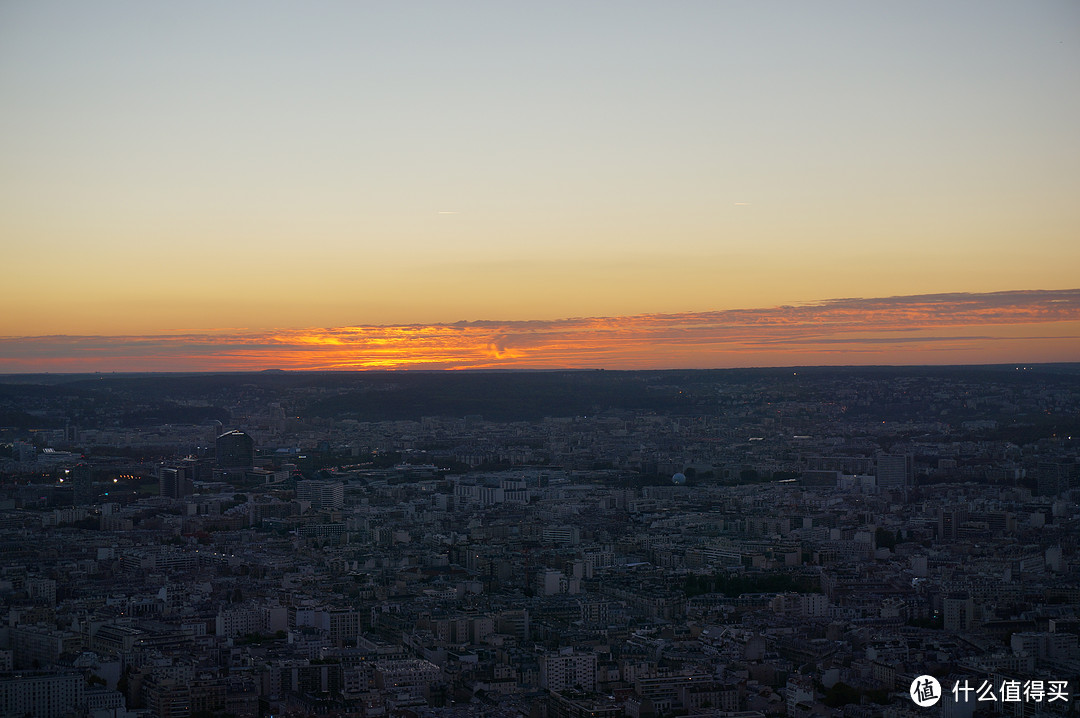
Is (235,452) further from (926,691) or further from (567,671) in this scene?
(926,691)

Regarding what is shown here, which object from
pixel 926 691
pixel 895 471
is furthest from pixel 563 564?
pixel 895 471

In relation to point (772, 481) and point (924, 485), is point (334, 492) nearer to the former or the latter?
point (772, 481)

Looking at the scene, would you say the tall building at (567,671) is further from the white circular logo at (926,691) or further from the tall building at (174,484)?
the tall building at (174,484)

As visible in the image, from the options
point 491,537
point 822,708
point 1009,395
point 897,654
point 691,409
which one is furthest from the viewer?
point 691,409

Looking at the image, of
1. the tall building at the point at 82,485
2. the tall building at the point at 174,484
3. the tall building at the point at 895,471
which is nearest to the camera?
the tall building at the point at 82,485

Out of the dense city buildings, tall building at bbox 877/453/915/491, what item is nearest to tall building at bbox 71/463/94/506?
the dense city buildings

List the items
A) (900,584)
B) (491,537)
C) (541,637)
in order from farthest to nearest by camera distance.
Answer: (491,537) < (900,584) < (541,637)

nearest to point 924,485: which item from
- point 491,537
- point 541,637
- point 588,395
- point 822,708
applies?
point 491,537

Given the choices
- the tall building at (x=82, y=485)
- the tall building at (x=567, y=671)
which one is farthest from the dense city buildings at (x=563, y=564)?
the tall building at (x=82, y=485)
